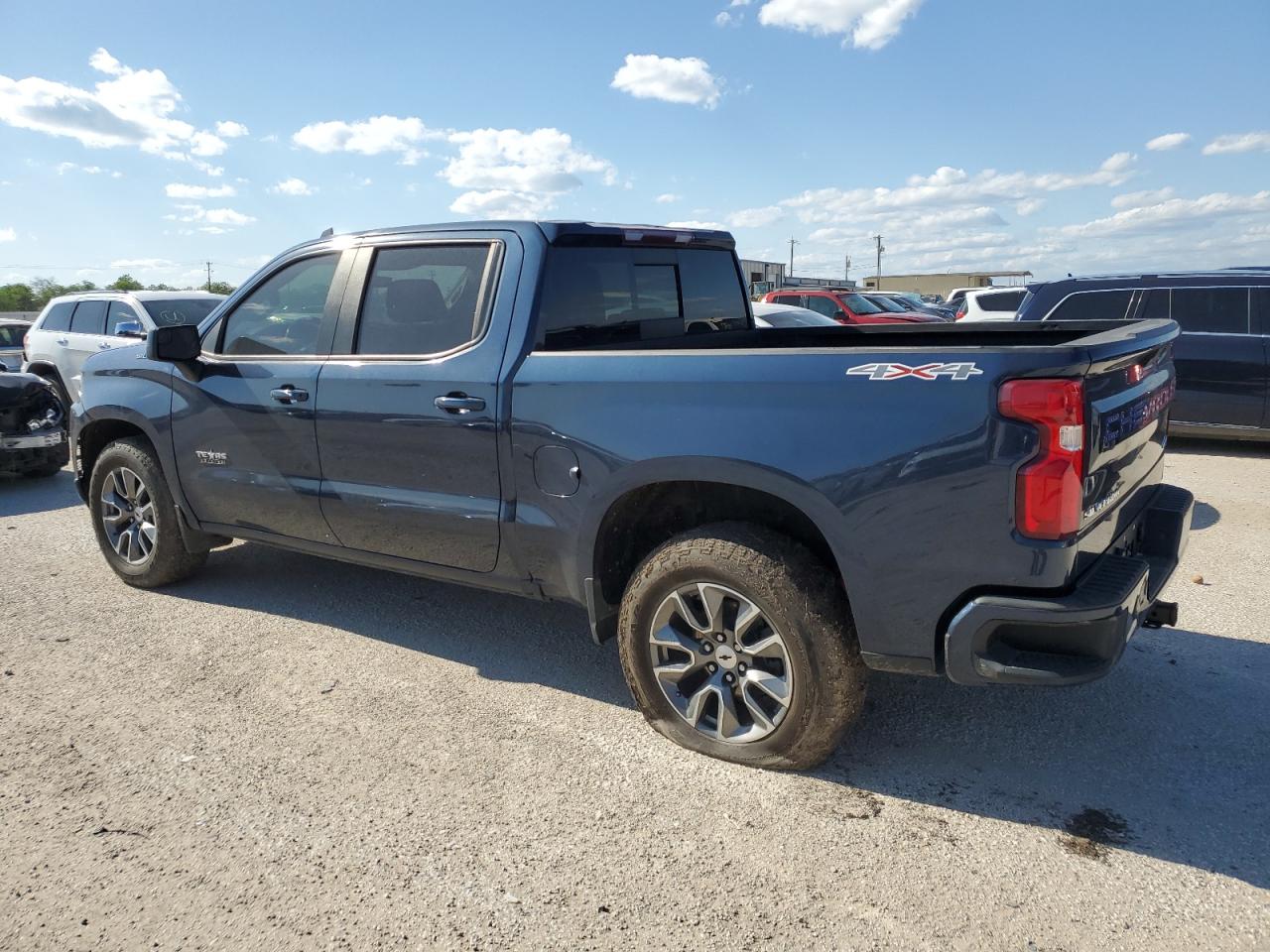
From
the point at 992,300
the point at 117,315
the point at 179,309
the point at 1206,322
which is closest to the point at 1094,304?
the point at 1206,322

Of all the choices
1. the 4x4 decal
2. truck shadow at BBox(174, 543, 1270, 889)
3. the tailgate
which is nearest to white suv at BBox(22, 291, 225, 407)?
truck shadow at BBox(174, 543, 1270, 889)

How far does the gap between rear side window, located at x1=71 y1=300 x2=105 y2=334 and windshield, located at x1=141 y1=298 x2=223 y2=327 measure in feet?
3.16

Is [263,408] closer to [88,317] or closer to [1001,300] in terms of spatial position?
[88,317]

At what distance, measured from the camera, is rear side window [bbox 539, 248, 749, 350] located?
3.67 meters

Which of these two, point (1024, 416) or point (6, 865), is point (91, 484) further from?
point (1024, 416)

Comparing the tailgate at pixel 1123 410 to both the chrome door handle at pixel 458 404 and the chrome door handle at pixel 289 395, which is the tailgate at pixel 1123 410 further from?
the chrome door handle at pixel 289 395

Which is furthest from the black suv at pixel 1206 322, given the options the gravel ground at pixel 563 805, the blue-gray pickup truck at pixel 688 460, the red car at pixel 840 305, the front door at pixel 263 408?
the red car at pixel 840 305

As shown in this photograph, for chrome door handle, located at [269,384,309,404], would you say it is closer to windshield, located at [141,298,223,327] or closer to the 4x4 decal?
the 4x4 decal

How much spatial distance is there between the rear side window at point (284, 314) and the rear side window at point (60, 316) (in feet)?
30.1

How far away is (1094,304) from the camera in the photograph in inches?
355

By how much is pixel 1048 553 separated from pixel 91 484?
5007 mm

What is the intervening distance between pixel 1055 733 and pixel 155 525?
4473 mm

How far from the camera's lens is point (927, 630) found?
9.11ft

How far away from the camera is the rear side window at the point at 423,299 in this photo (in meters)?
3.76
